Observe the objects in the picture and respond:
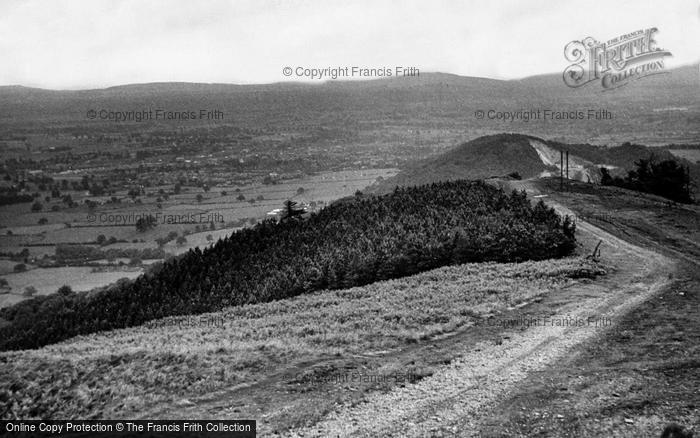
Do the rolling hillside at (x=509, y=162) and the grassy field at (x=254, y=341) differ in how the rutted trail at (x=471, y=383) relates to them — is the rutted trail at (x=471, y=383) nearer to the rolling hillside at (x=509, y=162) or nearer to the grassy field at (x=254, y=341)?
the grassy field at (x=254, y=341)

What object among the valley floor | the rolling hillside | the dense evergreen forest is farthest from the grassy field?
the rolling hillside

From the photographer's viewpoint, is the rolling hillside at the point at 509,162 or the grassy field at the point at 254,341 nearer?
the grassy field at the point at 254,341

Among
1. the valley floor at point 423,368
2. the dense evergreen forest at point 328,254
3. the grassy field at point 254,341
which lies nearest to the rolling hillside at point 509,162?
the dense evergreen forest at point 328,254

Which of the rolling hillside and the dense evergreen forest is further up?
the rolling hillside

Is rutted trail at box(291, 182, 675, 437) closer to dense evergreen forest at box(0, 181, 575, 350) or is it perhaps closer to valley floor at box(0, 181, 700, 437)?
valley floor at box(0, 181, 700, 437)

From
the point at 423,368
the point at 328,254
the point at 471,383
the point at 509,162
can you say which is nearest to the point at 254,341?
the point at 423,368

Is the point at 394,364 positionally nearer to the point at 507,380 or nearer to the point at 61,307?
the point at 507,380

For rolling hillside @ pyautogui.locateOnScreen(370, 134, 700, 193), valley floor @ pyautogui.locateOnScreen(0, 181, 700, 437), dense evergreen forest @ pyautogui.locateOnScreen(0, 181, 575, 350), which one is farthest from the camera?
rolling hillside @ pyautogui.locateOnScreen(370, 134, 700, 193)
